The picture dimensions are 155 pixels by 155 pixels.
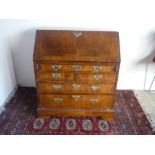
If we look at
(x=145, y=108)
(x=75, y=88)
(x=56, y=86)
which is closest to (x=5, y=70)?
(x=56, y=86)

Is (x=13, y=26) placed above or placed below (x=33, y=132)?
above

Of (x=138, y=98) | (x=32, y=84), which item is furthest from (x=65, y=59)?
(x=138, y=98)

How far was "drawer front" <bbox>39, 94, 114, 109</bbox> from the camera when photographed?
195cm

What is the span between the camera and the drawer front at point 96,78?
5.90 feet

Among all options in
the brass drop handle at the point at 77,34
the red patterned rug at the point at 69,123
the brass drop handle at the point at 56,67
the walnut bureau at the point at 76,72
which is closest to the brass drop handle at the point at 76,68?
the walnut bureau at the point at 76,72

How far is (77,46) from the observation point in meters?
1.80

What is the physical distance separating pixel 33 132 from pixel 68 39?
106 centimetres

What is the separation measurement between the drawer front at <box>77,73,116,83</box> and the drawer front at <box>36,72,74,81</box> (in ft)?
0.33

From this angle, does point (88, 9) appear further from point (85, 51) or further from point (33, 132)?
point (33, 132)

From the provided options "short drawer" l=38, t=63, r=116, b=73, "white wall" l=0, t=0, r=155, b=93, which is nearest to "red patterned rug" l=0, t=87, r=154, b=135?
"white wall" l=0, t=0, r=155, b=93

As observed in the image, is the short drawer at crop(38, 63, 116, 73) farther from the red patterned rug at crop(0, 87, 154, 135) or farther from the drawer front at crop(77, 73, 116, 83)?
the red patterned rug at crop(0, 87, 154, 135)

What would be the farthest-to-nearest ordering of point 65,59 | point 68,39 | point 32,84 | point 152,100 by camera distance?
point 32,84
point 152,100
point 68,39
point 65,59

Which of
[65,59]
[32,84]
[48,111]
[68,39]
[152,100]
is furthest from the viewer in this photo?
[32,84]
